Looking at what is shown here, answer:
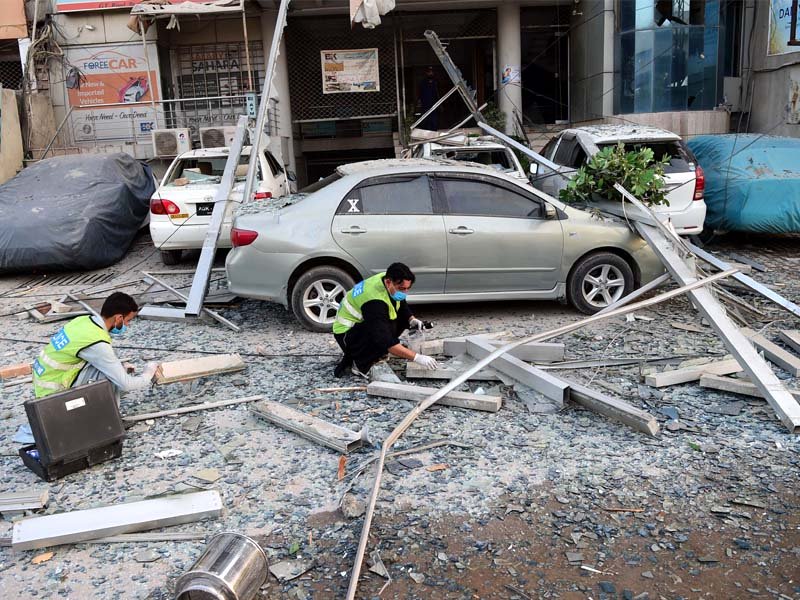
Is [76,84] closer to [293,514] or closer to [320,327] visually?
[320,327]

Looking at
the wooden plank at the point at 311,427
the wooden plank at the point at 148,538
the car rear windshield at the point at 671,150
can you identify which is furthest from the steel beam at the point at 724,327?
the wooden plank at the point at 148,538

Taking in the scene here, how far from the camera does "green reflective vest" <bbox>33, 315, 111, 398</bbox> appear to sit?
4.77 m

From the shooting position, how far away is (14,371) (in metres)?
6.62

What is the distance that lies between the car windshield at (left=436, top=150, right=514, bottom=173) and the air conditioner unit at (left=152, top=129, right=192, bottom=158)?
254 inches

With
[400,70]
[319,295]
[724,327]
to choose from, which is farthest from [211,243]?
[400,70]

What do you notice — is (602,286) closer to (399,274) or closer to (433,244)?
(433,244)

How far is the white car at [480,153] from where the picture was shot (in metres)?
10.8

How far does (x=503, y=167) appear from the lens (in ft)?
36.0

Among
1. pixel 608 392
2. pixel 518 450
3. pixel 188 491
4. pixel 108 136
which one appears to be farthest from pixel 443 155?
pixel 108 136

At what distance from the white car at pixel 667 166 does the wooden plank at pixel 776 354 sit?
10.0 ft

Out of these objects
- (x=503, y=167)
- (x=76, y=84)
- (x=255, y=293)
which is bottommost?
(x=255, y=293)

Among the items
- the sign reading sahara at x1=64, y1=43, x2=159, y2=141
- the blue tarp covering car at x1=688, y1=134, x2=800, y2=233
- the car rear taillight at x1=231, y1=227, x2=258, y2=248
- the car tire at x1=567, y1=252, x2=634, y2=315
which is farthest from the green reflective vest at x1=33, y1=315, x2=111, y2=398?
the sign reading sahara at x1=64, y1=43, x2=159, y2=141

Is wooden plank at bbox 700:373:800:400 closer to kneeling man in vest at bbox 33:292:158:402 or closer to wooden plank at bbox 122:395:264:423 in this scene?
wooden plank at bbox 122:395:264:423

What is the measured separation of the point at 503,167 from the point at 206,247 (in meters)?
4.76
